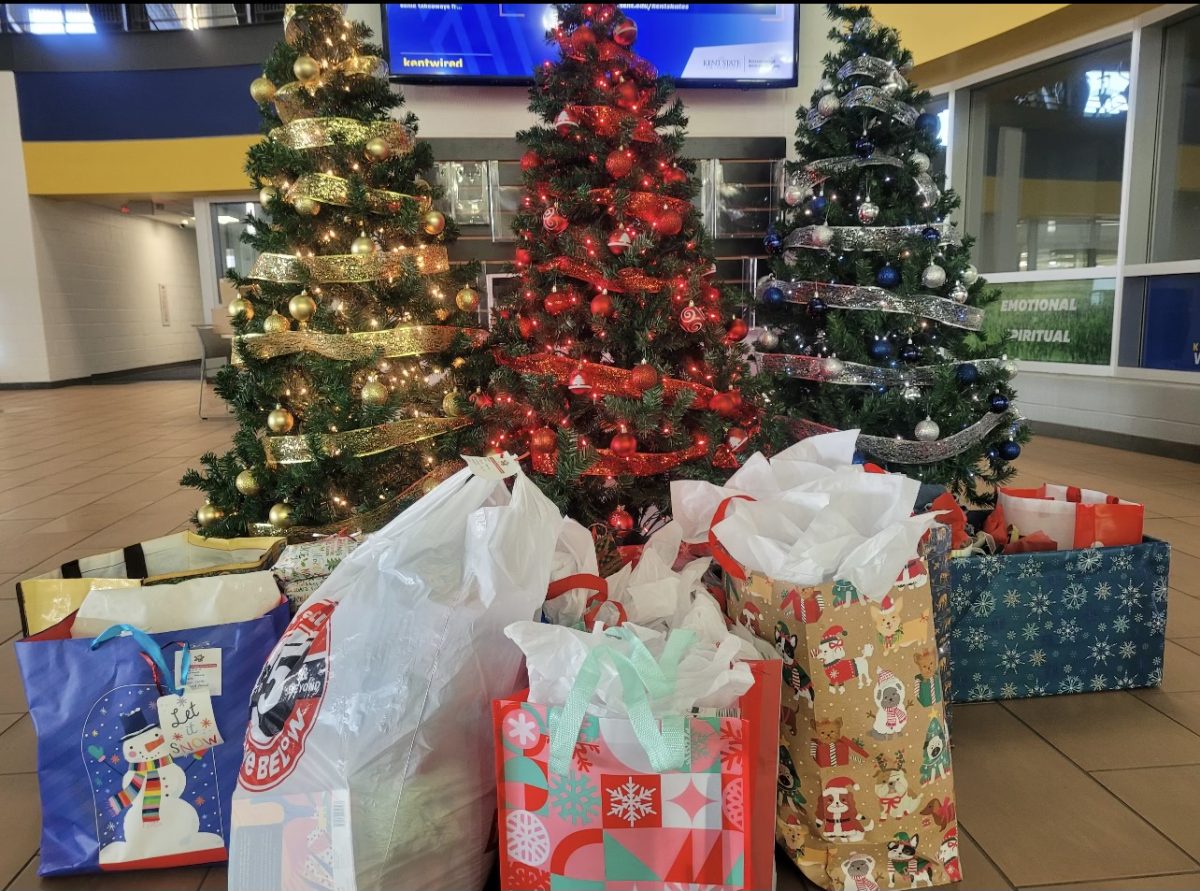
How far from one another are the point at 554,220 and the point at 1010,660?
138 centimetres

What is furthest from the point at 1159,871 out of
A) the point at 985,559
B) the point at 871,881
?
the point at 985,559

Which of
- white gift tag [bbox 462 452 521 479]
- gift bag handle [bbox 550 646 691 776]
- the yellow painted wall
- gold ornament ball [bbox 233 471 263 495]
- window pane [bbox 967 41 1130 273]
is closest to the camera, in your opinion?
gift bag handle [bbox 550 646 691 776]

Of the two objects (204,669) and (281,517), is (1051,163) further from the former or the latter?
(204,669)

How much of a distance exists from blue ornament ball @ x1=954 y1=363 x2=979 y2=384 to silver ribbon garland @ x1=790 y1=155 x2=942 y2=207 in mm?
459

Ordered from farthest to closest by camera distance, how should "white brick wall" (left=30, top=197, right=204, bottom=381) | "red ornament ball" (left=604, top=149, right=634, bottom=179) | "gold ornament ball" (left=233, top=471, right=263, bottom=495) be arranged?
"white brick wall" (left=30, top=197, right=204, bottom=381)
"gold ornament ball" (left=233, top=471, right=263, bottom=495)
"red ornament ball" (left=604, top=149, right=634, bottom=179)

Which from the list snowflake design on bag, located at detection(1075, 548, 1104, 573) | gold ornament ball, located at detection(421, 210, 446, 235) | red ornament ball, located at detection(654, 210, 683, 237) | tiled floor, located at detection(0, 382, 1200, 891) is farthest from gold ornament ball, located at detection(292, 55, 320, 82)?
snowflake design on bag, located at detection(1075, 548, 1104, 573)

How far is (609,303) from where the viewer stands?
1.95 m

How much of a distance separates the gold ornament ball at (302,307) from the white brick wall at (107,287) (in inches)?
354

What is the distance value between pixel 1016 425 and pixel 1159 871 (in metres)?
1.42

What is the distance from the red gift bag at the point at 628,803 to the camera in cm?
98

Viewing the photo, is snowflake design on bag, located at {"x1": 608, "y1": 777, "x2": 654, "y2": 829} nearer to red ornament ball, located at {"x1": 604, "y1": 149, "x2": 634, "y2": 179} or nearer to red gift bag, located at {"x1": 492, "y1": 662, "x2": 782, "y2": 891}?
red gift bag, located at {"x1": 492, "y1": 662, "x2": 782, "y2": 891}

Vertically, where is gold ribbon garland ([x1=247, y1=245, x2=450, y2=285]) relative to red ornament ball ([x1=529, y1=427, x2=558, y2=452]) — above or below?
above

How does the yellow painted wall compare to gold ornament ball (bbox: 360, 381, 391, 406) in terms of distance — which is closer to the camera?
gold ornament ball (bbox: 360, 381, 391, 406)

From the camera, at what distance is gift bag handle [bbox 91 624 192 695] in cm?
112
